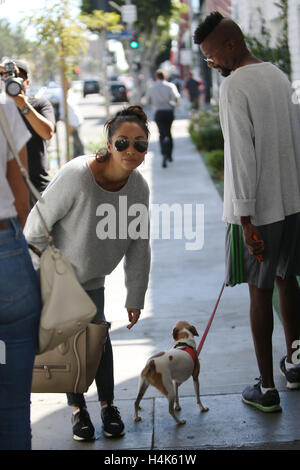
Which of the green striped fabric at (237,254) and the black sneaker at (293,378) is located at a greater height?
the green striped fabric at (237,254)

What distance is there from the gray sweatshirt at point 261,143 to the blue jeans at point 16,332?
1.55m

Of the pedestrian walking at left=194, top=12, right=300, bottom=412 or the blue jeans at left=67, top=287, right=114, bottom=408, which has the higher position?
the pedestrian walking at left=194, top=12, right=300, bottom=412

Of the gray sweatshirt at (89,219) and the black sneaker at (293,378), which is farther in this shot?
the black sneaker at (293,378)

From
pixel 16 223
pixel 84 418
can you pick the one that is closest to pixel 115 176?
pixel 16 223

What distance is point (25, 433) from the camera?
2.61m

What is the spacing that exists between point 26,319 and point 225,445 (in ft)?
5.27

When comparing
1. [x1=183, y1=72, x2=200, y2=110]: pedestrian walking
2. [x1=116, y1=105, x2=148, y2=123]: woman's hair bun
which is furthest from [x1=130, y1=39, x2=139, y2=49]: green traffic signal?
[x1=116, y1=105, x2=148, y2=123]: woman's hair bun

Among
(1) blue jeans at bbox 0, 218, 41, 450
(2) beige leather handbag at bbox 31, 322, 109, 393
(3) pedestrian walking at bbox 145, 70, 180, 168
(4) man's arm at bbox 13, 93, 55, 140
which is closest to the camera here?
(1) blue jeans at bbox 0, 218, 41, 450

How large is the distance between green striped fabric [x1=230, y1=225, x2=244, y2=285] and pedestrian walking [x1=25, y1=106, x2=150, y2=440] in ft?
1.72

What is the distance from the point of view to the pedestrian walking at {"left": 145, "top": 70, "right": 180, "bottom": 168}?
16.0m

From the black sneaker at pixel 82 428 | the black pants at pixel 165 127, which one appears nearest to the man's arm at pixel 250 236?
the black sneaker at pixel 82 428

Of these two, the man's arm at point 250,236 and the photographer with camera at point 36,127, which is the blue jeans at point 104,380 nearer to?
the man's arm at point 250,236

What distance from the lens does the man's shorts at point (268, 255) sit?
12.6ft

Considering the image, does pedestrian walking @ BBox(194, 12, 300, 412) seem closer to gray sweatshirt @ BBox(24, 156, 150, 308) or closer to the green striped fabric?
the green striped fabric
